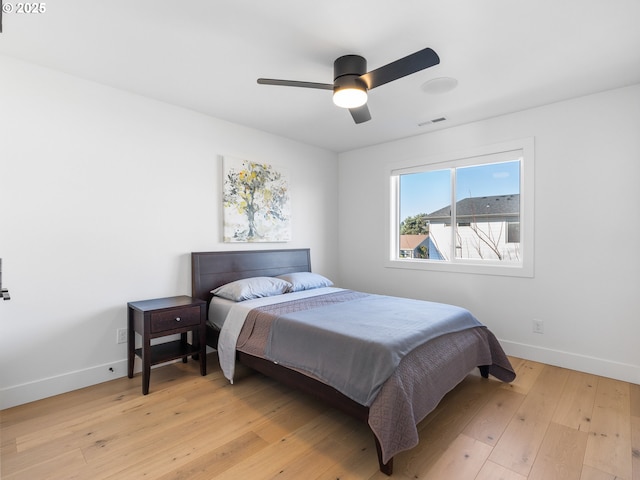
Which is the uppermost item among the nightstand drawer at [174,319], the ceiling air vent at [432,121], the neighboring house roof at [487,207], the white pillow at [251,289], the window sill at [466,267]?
the ceiling air vent at [432,121]

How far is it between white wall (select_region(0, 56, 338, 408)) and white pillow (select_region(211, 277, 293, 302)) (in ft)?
→ 1.47

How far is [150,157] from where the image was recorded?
295 centimetres

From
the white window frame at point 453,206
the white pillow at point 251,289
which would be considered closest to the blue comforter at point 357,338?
the white pillow at point 251,289

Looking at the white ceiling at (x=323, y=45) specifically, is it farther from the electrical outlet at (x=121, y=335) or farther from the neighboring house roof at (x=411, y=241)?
the electrical outlet at (x=121, y=335)

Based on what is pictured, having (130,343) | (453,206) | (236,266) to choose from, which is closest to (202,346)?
(130,343)

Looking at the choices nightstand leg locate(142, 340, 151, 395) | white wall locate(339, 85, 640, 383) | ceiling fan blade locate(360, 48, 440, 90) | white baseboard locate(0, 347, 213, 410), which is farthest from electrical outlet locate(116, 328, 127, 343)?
white wall locate(339, 85, 640, 383)

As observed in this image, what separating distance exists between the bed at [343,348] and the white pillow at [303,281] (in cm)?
4

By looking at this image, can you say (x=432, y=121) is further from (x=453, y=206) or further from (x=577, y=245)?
(x=577, y=245)

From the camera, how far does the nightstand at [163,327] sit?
8.14ft

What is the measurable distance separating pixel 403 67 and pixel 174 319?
8.13ft

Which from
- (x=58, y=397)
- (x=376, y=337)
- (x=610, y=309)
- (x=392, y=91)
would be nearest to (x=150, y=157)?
(x=58, y=397)

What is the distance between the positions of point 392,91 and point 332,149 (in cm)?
192

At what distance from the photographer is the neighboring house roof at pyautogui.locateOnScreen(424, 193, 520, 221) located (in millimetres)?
3402

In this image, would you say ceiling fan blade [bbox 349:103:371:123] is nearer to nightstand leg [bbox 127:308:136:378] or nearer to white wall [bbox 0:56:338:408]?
white wall [bbox 0:56:338:408]
